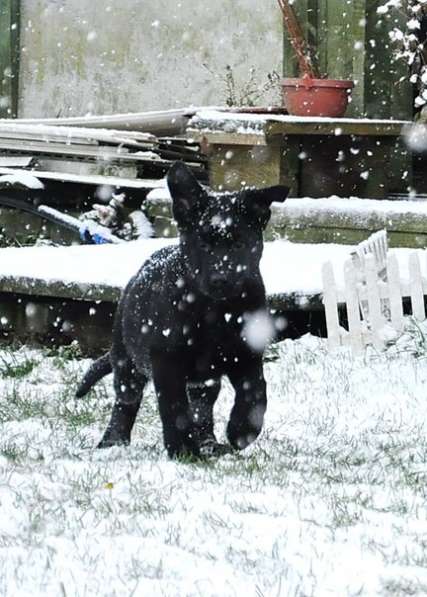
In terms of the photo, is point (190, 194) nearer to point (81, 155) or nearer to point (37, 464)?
point (37, 464)

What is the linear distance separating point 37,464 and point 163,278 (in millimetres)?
920

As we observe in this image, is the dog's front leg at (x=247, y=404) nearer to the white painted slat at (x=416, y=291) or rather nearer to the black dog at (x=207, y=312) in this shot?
the black dog at (x=207, y=312)

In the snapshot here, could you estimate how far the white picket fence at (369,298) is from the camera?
349 inches

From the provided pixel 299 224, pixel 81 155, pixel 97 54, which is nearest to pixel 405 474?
pixel 299 224

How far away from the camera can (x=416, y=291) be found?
9047mm

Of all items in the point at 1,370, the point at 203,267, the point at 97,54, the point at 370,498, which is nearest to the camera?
the point at 370,498

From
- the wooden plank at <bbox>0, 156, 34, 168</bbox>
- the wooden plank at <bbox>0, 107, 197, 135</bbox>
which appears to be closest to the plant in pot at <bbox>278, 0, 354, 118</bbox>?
the wooden plank at <bbox>0, 107, 197, 135</bbox>

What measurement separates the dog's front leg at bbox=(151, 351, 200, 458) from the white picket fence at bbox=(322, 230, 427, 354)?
10.7 ft

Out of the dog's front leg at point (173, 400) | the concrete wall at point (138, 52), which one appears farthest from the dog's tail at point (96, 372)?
the concrete wall at point (138, 52)

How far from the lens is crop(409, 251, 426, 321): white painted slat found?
8945 millimetres

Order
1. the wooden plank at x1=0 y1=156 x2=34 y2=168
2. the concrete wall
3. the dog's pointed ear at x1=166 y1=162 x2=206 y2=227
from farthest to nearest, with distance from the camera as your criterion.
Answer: the wooden plank at x1=0 y1=156 x2=34 y2=168, the concrete wall, the dog's pointed ear at x1=166 y1=162 x2=206 y2=227

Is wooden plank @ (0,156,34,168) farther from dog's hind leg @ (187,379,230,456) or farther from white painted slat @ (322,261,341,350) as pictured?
dog's hind leg @ (187,379,230,456)

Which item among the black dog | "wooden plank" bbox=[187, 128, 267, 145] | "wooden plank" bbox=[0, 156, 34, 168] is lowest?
the black dog

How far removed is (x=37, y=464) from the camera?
223 inches
